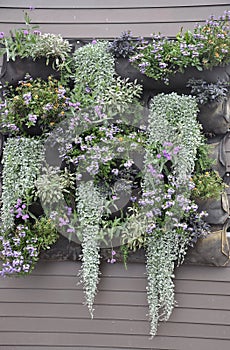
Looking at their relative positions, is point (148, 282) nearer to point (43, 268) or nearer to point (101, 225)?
point (101, 225)

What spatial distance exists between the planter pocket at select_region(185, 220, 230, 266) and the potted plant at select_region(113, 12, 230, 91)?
1059 mm

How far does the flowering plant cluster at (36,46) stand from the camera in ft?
9.80

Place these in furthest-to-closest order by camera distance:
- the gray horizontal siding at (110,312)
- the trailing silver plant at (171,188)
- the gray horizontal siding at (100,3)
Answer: the gray horizontal siding at (100,3)
the gray horizontal siding at (110,312)
the trailing silver plant at (171,188)

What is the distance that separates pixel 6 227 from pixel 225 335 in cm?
175

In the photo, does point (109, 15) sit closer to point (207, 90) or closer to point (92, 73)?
point (92, 73)

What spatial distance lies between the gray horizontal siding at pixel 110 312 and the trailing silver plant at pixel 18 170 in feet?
1.88

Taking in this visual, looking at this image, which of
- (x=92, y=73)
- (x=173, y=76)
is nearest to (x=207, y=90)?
(x=173, y=76)

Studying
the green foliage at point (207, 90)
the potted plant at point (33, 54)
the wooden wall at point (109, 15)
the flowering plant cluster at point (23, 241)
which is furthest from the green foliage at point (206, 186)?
the potted plant at point (33, 54)

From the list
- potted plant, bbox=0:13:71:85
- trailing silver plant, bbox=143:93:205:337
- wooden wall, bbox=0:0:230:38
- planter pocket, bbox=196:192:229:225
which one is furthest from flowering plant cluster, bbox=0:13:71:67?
planter pocket, bbox=196:192:229:225

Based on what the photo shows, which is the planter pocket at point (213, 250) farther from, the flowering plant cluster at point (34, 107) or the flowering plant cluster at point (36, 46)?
the flowering plant cluster at point (36, 46)

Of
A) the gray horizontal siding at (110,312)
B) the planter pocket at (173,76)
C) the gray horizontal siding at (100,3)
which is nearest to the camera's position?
the planter pocket at (173,76)

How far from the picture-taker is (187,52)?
9.46 ft

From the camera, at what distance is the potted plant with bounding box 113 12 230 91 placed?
2.89 metres

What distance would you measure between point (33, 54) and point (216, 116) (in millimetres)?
1353
